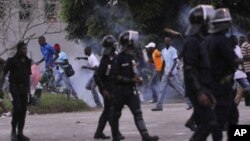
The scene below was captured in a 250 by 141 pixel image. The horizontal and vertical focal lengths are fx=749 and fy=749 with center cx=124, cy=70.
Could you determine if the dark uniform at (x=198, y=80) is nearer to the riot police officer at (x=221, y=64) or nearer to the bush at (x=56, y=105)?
the riot police officer at (x=221, y=64)

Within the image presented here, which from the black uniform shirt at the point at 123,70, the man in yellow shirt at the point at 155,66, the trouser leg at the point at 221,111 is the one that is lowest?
the man in yellow shirt at the point at 155,66

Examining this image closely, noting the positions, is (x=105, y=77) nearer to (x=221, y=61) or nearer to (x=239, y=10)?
(x=221, y=61)

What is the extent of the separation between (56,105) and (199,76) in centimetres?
1004

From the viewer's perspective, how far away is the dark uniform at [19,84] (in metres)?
12.7

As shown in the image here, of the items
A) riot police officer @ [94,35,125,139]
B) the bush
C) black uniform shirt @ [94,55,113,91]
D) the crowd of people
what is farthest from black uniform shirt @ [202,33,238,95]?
the bush

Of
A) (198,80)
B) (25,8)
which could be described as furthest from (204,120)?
(25,8)

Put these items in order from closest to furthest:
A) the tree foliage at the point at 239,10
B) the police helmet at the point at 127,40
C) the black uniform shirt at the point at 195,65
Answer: the black uniform shirt at the point at 195,65 → the police helmet at the point at 127,40 → the tree foliage at the point at 239,10

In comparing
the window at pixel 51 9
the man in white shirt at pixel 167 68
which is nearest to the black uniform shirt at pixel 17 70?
the man in white shirt at pixel 167 68

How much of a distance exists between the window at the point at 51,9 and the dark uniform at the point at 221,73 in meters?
19.4

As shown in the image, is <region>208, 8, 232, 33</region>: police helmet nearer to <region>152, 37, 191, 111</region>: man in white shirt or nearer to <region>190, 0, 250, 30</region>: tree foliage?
<region>152, 37, 191, 111</region>: man in white shirt

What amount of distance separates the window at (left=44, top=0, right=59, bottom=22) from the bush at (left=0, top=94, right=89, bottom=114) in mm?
9296

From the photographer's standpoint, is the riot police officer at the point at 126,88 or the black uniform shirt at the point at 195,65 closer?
the black uniform shirt at the point at 195,65

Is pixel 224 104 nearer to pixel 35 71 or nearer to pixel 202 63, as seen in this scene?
pixel 202 63

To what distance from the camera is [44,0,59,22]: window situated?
2868 centimetres
